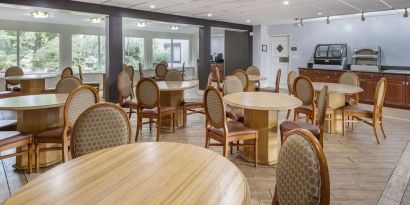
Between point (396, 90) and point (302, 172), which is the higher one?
point (396, 90)

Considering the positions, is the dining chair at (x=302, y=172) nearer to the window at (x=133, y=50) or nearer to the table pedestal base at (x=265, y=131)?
the table pedestal base at (x=265, y=131)

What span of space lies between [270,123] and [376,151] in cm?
170

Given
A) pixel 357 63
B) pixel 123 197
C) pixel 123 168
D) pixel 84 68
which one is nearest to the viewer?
pixel 123 197

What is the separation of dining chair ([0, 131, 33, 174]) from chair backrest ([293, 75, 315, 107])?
370 centimetres

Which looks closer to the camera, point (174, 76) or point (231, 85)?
point (231, 85)

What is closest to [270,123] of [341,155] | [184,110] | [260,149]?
[260,149]

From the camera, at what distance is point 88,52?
1114 cm

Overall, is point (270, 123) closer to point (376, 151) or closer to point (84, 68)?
point (376, 151)

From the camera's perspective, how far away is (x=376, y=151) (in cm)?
421

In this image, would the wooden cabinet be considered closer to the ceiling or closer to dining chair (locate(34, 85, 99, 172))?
the ceiling

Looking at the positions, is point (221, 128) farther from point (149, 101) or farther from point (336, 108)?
point (336, 108)

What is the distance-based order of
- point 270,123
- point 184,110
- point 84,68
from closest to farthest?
1. point 270,123
2. point 184,110
3. point 84,68

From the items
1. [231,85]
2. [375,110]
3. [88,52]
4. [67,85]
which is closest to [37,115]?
[67,85]

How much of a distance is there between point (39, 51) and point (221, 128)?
8777 millimetres
